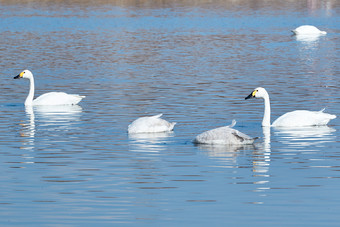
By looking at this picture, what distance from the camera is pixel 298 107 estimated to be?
23.0 meters

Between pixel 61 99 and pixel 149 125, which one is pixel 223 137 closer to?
pixel 149 125

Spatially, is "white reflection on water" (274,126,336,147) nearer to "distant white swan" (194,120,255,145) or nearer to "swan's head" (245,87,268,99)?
"distant white swan" (194,120,255,145)

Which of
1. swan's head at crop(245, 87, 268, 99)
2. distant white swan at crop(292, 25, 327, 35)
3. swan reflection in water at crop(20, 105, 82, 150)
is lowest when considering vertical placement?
distant white swan at crop(292, 25, 327, 35)

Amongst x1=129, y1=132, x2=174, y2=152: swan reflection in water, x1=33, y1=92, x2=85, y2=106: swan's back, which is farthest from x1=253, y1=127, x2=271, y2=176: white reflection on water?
x1=33, y1=92, x2=85, y2=106: swan's back

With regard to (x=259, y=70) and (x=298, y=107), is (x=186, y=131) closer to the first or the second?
(x=298, y=107)

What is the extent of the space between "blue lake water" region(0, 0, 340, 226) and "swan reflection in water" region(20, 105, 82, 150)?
43 mm

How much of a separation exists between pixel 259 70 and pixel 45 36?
21686 millimetres

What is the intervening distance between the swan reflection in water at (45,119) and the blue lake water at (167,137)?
0.14 feet

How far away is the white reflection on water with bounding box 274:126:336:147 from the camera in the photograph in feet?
57.4

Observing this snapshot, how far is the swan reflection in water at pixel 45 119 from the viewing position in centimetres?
1867

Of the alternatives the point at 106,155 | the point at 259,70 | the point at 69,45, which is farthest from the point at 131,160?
the point at 69,45

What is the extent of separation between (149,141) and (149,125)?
0.85m

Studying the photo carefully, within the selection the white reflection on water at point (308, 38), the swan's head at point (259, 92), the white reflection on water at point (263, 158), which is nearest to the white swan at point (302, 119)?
the swan's head at point (259, 92)

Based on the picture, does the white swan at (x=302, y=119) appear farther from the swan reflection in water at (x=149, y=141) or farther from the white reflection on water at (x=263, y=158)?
the swan reflection in water at (x=149, y=141)
